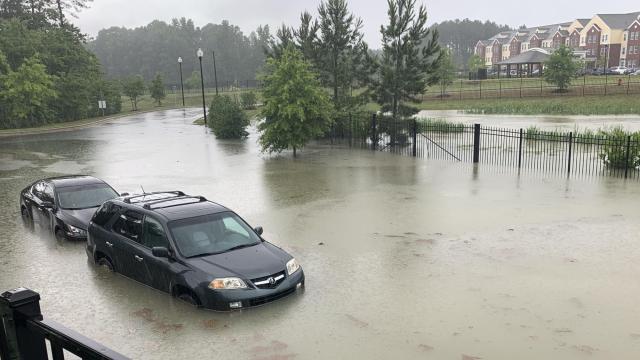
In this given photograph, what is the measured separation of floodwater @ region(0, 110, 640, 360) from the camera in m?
7.14

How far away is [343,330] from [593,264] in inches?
210

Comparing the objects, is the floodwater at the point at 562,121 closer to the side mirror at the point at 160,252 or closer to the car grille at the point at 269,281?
the car grille at the point at 269,281

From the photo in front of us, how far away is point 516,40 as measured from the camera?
12825cm

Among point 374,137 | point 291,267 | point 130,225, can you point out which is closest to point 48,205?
point 130,225

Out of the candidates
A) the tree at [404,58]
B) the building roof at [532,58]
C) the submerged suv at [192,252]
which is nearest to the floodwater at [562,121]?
the tree at [404,58]

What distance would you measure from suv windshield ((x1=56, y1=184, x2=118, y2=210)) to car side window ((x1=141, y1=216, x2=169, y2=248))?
4401mm

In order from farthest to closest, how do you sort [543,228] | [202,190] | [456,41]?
[456,41], [202,190], [543,228]

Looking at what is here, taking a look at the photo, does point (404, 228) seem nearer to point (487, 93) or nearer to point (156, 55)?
point (487, 93)

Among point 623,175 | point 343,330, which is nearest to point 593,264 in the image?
point 343,330

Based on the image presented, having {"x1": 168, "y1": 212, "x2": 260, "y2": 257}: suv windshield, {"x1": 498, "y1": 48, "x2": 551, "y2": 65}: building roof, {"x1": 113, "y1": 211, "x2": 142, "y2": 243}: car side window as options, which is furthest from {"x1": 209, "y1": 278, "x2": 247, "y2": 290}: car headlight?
{"x1": 498, "y1": 48, "x2": 551, "y2": 65}: building roof

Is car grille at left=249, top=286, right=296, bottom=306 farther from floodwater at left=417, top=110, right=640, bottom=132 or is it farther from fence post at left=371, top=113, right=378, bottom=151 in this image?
floodwater at left=417, top=110, right=640, bottom=132

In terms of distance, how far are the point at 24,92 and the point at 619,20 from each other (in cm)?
10097

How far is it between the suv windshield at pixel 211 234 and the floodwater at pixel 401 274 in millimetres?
899

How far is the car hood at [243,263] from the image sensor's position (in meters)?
8.08
